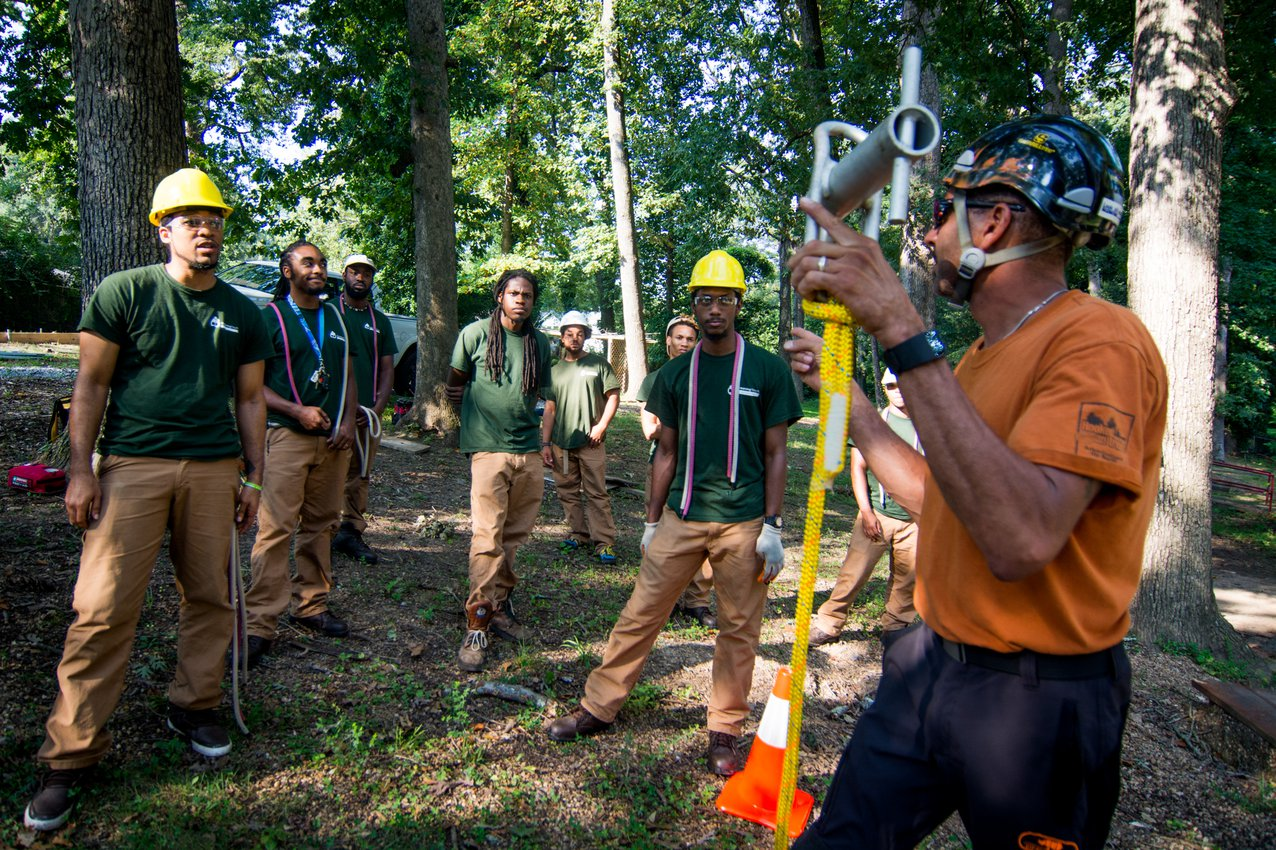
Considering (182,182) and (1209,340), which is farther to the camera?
(1209,340)

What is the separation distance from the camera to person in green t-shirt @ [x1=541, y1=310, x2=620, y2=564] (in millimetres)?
7410

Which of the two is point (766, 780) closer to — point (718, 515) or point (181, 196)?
point (718, 515)

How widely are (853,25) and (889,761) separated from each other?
11.0 meters

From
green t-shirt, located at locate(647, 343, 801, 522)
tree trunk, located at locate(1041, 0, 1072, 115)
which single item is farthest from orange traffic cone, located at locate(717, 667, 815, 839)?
tree trunk, located at locate(1041, 0, 1072, 115)

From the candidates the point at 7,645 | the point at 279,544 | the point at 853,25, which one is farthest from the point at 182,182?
the point at 853,25

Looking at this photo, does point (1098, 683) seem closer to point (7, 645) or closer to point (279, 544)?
point (279, 544)

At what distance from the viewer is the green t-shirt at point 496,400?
4.95 metres

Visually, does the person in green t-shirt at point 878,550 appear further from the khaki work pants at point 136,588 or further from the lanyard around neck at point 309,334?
the khaki work pants at point 136,588

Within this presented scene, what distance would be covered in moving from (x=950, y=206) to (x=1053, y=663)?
3.30 feet

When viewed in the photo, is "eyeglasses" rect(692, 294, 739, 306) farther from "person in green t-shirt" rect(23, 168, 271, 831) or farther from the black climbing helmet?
the black climbing helmet

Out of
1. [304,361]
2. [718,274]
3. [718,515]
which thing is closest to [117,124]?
[304,361]

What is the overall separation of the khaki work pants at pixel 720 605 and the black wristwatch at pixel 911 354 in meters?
2.41

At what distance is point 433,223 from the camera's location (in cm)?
1039

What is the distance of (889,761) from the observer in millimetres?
1896
